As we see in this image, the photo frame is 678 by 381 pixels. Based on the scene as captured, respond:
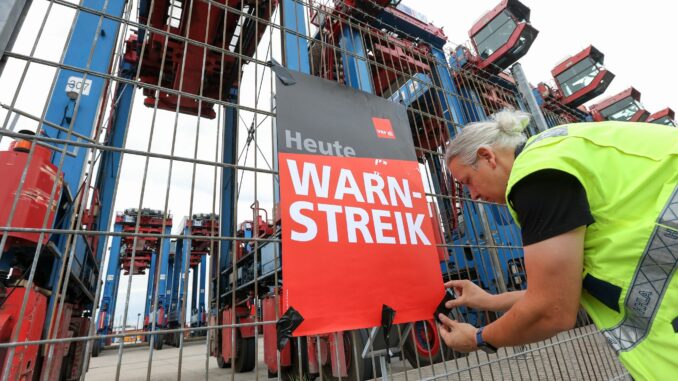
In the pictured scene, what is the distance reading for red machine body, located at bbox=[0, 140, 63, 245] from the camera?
1619 millimetres

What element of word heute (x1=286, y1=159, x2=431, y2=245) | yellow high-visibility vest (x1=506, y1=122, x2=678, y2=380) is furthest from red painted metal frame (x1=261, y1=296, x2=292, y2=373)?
yellow high-visibility vest (x1=506, y1=122, x2=678, y2=380)

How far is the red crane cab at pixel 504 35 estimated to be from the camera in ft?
29.7

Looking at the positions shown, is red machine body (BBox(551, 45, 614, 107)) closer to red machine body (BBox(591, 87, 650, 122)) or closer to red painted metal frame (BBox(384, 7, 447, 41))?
red machine body (BBox(591, 87, 650, 122))

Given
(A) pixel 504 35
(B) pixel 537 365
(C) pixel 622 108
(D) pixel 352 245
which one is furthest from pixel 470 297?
(C) pixel 622 108

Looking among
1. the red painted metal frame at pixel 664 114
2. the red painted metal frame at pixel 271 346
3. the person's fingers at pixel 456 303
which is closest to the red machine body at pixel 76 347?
the red painted metal frame at pixel 271 346

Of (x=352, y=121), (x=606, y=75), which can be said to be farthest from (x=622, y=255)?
(x=606, y=75)

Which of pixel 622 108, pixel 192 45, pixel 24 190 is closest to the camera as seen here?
pixel 24 190

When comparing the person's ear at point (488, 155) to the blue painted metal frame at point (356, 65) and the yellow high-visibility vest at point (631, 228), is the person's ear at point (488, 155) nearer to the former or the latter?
the yellow high-visibility vest at point (631, 228)

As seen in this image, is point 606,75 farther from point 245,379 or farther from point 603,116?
point 245,379

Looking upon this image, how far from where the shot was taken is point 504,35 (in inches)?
366

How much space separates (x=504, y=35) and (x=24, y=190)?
1116cm

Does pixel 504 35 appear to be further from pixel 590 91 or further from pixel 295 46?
pixel 295 46

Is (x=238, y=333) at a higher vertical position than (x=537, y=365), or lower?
higher

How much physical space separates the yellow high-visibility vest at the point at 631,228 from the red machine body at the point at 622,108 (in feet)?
66.6
